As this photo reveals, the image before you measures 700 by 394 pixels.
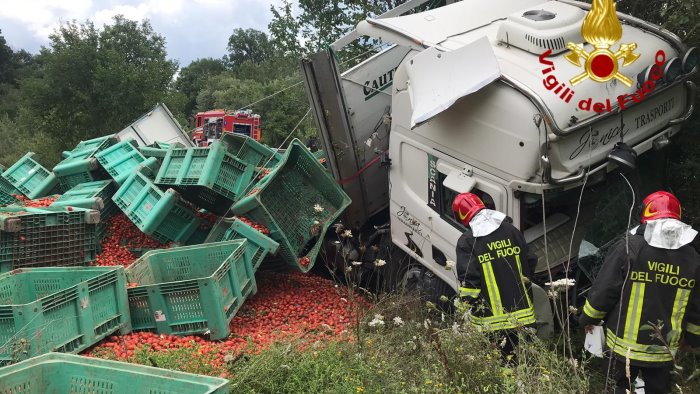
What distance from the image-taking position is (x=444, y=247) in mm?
5469

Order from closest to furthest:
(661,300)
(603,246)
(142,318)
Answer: (661,300)
(603,246)
(142,318)

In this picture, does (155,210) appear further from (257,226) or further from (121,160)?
(121,160)

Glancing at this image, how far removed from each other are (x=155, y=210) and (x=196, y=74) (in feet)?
184

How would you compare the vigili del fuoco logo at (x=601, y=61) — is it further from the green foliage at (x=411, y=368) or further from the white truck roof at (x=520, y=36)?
the green foliage at (x=411, y=368)

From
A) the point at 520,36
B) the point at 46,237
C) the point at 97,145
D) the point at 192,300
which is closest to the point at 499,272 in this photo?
the point at 520,36

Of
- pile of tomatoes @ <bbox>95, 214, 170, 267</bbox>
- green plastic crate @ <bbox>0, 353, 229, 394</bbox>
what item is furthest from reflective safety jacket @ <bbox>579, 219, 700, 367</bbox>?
pile of tomatoes @ <bbox>95, 214, 170, 267</bbox>

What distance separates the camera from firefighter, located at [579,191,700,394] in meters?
3.66

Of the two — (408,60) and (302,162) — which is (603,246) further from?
(302,162)

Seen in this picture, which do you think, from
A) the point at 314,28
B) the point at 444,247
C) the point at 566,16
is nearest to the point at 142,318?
the point at 444,247

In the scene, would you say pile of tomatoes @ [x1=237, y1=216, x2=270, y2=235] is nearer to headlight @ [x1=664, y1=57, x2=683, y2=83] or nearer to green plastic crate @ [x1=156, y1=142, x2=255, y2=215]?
green plastic crate @ [x1=156, y1=142, x2=255, y2=215]

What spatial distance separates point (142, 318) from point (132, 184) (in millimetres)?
2048

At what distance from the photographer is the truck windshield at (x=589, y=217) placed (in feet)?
15.7

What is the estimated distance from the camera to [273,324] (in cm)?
568

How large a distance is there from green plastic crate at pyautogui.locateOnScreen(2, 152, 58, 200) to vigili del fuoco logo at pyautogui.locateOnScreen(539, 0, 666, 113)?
610 centimetres
